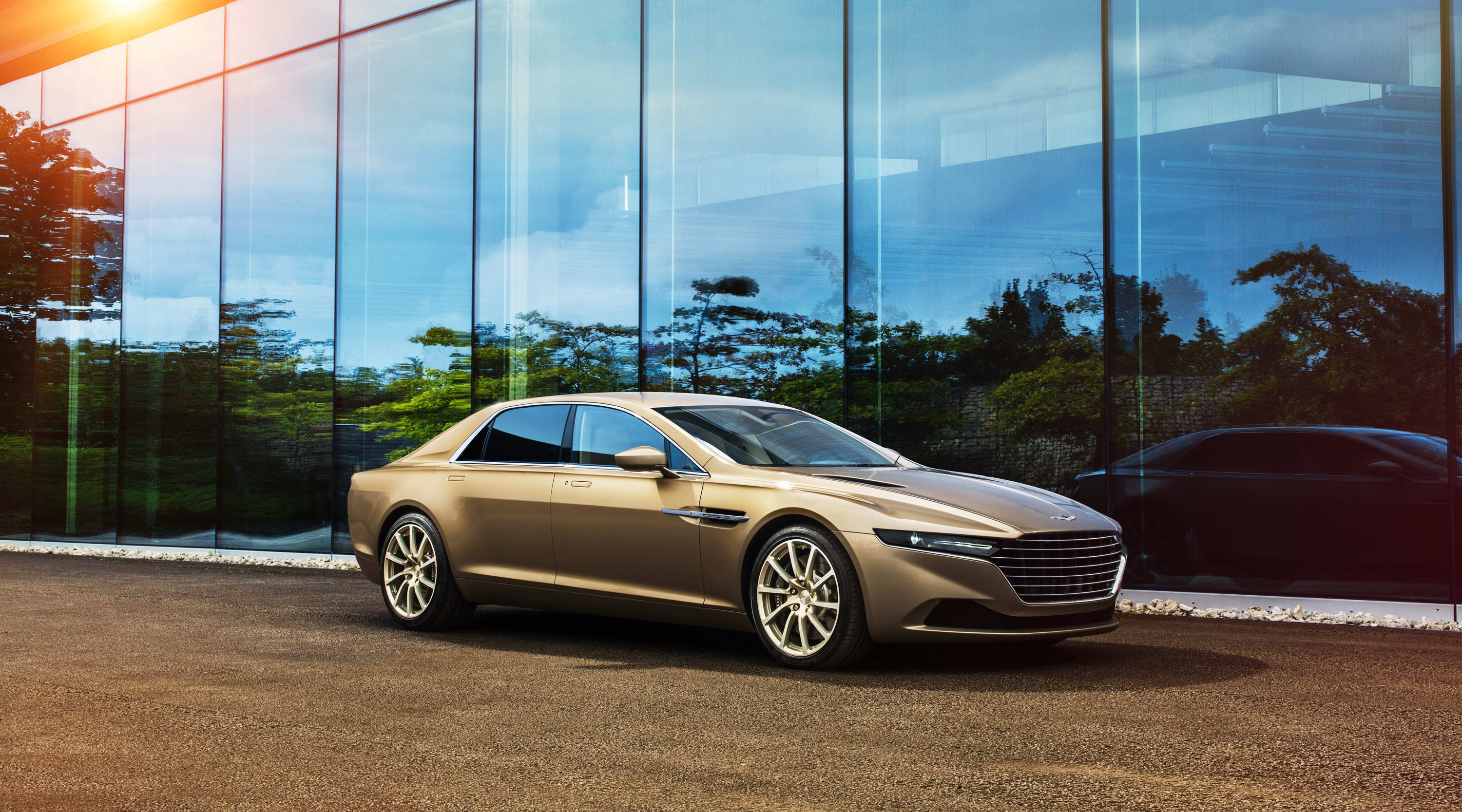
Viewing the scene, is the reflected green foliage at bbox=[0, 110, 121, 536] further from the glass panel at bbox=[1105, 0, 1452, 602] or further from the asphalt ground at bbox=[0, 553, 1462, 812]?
the glass panel at bbox=[1105, 0, 1452, 602]

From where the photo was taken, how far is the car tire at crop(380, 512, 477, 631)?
7.92 metres

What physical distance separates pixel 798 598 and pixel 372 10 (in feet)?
40.4

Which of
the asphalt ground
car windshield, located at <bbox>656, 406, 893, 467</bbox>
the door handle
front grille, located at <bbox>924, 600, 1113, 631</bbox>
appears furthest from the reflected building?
the door handle

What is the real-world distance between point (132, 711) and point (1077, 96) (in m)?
8.64

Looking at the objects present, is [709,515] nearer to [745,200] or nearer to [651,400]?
[651,400]

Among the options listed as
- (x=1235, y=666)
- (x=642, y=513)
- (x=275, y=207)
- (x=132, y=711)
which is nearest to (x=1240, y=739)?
(x=1235, y=666)

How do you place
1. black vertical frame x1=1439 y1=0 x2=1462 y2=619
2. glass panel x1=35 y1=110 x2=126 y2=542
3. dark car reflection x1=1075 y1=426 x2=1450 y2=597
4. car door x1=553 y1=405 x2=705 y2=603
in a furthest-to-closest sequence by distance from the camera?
glass panel x1=35 y1=110 x2=126 y2=542, dark car reflection x1=1075 y1=426 x2=1450 y2=597, black vertical frame x1=1439 y1=0 x2=1462 y2=619, car door x1=553 y1=405 x2=705 y2=603

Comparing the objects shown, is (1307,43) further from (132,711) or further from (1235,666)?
(132,711)

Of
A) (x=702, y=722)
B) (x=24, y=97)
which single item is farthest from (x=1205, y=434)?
(x=24, y=97)

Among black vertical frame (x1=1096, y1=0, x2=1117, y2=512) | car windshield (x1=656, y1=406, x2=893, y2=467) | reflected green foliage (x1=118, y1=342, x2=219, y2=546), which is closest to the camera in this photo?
car windshield (x1=656, y1=406, x2=893, y2=467)

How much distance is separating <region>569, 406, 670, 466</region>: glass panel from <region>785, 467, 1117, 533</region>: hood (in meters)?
1.01

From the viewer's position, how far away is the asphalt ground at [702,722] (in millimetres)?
3990

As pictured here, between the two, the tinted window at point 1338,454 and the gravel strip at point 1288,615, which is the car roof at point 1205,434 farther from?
the gravel strip at point 1288,615

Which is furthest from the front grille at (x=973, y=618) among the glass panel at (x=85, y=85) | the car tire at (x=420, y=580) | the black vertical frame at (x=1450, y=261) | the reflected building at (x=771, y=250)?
the glass panel at (x=85, y=85)
